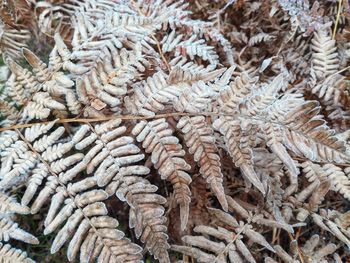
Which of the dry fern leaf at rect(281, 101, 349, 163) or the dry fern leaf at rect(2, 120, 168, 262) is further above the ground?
the dry fern leaf at rect(281, 101, 349, 163)

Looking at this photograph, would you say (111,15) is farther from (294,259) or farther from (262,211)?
(294,259)

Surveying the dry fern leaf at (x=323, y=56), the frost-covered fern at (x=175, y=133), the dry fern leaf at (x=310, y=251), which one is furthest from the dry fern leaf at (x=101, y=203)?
the dry fern leaf at (x=323, y=56)

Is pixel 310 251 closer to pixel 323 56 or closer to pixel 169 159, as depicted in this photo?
pixel 169 159

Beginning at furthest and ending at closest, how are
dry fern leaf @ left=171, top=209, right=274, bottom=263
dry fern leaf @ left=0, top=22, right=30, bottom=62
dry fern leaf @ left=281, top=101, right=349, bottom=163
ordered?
dry fern leaf @ left=0, top=22, right=30, bottom=62 < dry fern leaf @ left=171, top=209, right=274, bottom=263 < dry fern leaf @ left=281, top=101, right=349, bottom=163

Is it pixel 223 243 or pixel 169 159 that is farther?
pixel 223 243

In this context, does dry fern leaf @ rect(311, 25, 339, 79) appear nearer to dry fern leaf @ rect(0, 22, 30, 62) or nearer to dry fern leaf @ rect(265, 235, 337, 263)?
dry fern leaf @ rect(265, 235, 337, 263)

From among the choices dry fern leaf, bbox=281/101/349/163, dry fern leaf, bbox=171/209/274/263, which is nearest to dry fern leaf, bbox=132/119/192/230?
dry fern leaf, bbox=171/209/274/263

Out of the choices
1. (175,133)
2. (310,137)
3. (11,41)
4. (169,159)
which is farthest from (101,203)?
(11,41)

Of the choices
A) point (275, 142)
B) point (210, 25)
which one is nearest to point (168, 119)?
point (275, 142)

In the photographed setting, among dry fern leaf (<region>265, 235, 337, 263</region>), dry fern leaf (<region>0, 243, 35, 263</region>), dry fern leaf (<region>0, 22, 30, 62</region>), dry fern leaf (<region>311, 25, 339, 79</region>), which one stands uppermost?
dry fern leaf (<region>0, 22, 30, 62</region>)
